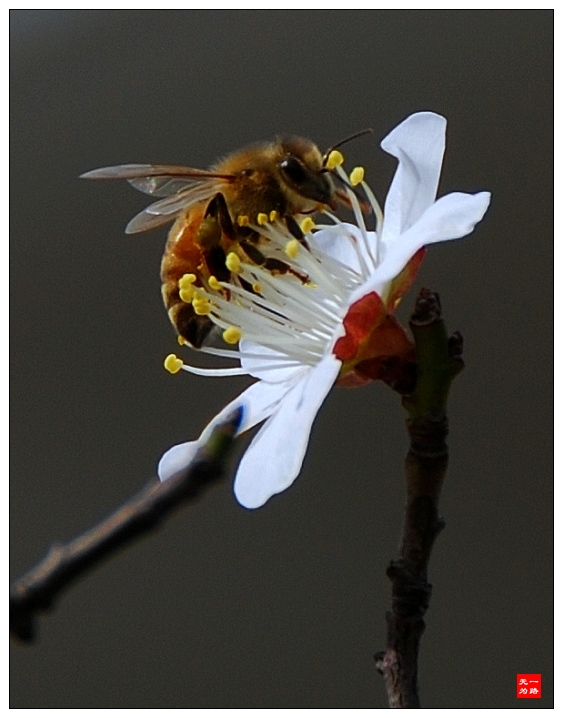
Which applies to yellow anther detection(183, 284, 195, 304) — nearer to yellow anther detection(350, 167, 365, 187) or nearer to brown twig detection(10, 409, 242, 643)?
yellow anther detection(350, 167, 365, 187)

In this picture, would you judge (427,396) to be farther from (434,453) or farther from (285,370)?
(285,370)

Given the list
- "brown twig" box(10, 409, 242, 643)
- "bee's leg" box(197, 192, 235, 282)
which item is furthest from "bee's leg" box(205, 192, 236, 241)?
"brown twig" box(10, 409, 242, 643)

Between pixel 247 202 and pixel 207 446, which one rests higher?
pixel 247 202

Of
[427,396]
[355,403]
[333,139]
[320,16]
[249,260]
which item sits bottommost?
[427,396]

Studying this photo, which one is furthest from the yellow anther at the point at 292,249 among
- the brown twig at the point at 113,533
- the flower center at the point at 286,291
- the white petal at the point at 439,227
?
the brown twig at the point at 113,533

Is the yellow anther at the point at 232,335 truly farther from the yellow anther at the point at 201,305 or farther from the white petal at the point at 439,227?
the white petal at the point at 439,227

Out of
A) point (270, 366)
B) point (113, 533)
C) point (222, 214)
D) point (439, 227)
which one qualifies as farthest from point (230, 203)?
point (113, 533)

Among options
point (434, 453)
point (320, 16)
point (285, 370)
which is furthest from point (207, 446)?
point (320, 16)
